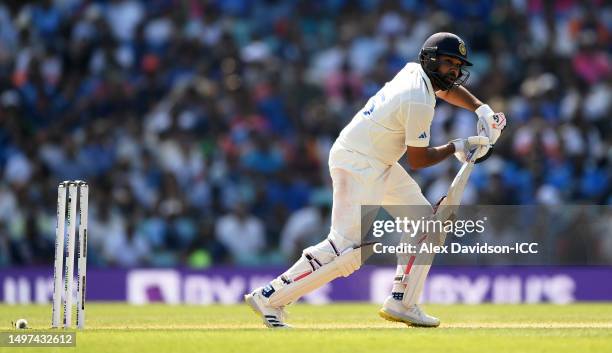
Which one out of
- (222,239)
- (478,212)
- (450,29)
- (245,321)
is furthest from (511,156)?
(245,321)

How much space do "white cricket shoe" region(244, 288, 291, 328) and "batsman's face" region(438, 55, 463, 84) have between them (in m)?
1.85

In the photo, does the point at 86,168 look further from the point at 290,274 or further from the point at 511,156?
the point at 290,274

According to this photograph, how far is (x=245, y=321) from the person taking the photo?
9.38 metres

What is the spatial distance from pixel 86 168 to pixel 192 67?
6.40 feet

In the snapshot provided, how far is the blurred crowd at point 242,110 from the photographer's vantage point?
46.4 ft

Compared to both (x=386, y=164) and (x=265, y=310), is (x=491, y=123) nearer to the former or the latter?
(x=386, y=164)

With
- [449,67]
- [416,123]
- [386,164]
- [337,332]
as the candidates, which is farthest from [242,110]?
[337,332]

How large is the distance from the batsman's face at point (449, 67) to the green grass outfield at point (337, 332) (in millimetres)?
1630

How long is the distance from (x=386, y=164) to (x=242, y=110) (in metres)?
7.04

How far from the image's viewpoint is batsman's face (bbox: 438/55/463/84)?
839 centimetres

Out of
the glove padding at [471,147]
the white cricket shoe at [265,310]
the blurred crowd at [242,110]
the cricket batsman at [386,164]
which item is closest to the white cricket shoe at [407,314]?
the cricket batsman at [386,164]

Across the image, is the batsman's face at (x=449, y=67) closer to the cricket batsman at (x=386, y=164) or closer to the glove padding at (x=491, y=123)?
the cricket batsman at (x=386, y=164)

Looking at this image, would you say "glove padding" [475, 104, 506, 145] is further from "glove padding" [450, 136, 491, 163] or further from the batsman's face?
the batsman's face

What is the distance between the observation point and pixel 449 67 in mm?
8422
